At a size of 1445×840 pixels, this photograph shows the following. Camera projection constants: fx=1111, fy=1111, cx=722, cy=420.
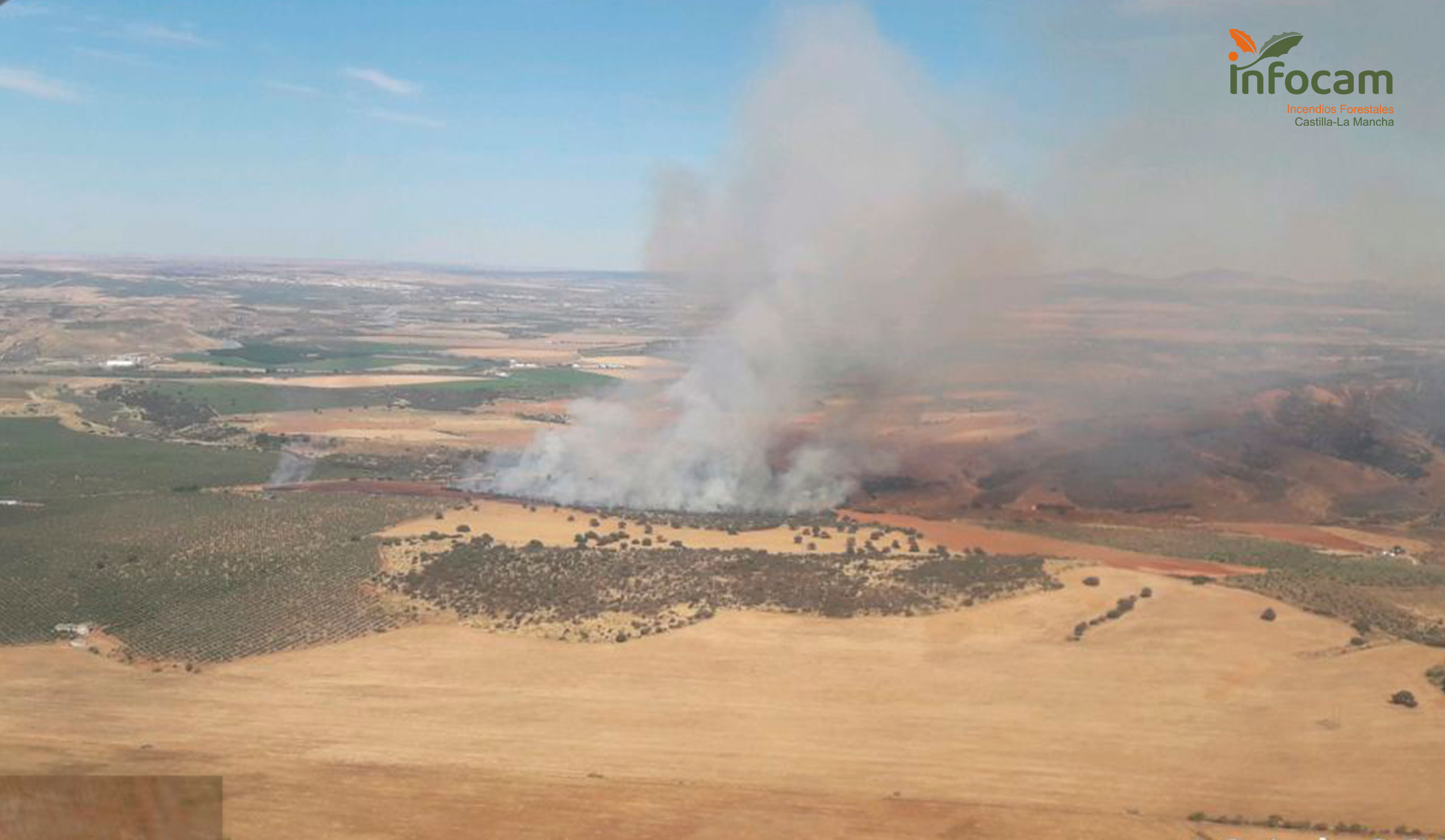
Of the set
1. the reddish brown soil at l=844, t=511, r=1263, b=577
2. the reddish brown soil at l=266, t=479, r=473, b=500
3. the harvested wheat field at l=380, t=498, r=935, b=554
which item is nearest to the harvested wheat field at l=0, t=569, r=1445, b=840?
the reddish brown soil at l=844, t=511, r=1263, b=577

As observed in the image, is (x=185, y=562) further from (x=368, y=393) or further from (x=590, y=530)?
(x=368, y=393)

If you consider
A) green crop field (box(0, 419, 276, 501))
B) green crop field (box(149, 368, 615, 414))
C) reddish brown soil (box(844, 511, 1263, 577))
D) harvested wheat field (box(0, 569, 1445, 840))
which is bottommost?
reddish brown soil (box(844, 511, 1263, 577))

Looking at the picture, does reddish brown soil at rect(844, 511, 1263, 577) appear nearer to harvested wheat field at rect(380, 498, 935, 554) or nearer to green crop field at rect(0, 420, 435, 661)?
harvested wheat field at rect(380, 498, 935, 554)

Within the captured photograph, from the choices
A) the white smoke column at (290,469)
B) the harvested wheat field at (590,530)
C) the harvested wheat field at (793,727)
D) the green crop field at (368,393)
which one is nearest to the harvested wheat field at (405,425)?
the green crop field at (368,393)

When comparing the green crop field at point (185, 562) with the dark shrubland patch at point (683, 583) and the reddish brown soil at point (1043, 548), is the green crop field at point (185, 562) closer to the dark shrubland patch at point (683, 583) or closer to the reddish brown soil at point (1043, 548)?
the dark shrubland patch at point (683, 583)

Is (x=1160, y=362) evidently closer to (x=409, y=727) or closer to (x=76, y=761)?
(x=409, y=727)

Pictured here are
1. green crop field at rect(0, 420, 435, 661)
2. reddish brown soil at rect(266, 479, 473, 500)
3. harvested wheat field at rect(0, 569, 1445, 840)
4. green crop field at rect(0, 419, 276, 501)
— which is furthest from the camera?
green crop field at rect(0, 419, 276, 501)
